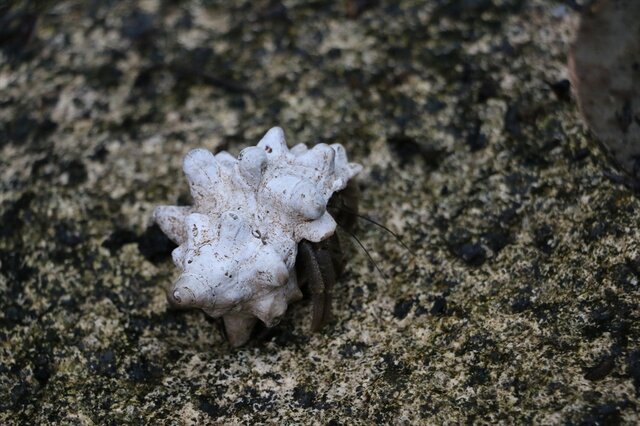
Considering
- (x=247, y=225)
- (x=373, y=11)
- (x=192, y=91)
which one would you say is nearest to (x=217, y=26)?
(x=192, y=91)

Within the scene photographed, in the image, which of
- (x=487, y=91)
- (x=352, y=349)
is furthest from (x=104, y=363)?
(x=487, y=91)

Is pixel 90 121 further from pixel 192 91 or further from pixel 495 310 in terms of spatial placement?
pixel 495 310

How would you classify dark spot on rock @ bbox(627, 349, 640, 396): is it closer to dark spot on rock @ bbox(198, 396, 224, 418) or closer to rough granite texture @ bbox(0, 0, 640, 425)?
rough granite texture @ bbox(0, 0, 640, 425)

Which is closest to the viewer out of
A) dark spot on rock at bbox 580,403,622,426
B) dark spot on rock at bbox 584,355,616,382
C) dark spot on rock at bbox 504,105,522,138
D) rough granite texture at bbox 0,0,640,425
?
dark spot on rock at bbox 580,403,622,426

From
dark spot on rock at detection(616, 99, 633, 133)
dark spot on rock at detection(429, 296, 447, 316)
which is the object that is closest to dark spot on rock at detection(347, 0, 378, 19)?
dark spot on rock at detection(616, 99, 633, 133)

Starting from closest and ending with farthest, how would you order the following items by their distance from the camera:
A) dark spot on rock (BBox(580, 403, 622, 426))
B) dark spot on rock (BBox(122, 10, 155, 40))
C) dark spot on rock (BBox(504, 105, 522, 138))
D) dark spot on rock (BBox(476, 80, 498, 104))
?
dark spot on rock (BBox(580, 403, 622, 426)) → dark spot on rock (BBox(504, 105, 522, 138)) → dark spot on rock (BBox(476, 80, 498, 104)) → dark spot on rock (BBox(122, 10, 155, 40))
